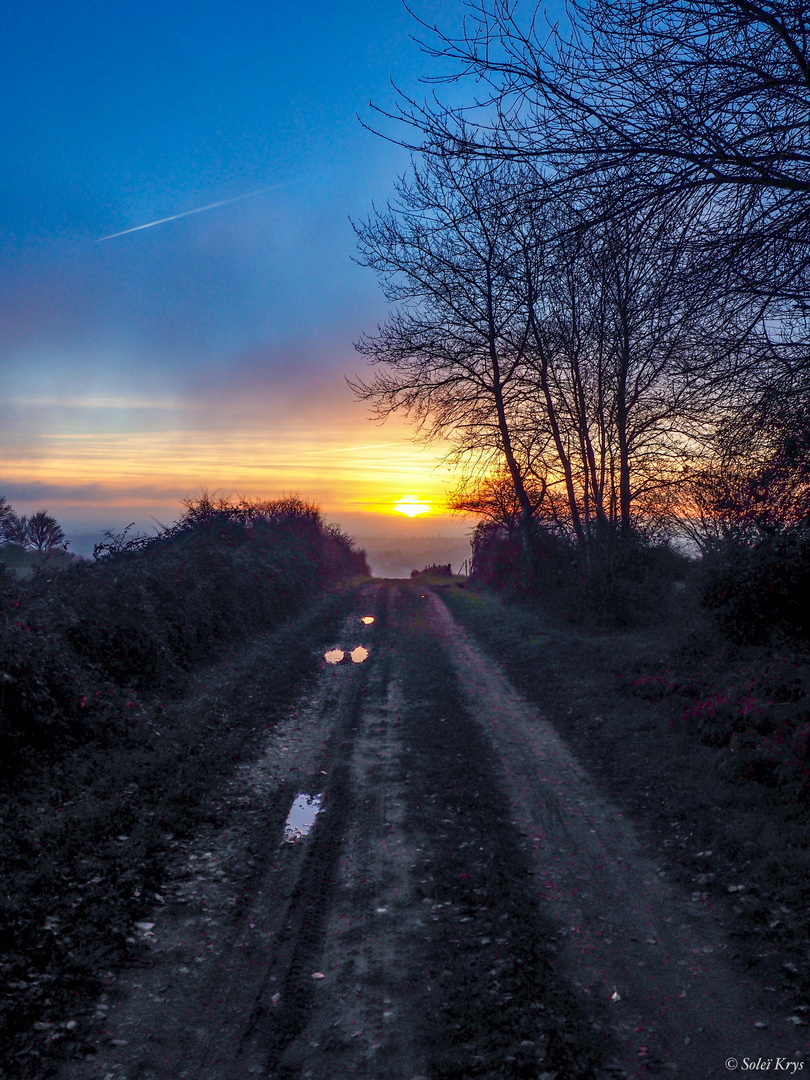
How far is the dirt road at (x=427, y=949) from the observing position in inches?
130

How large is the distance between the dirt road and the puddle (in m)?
0.04

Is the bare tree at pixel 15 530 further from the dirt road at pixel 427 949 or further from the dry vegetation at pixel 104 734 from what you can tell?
the dirt road at pixel 427 949

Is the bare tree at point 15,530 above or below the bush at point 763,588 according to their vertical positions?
above

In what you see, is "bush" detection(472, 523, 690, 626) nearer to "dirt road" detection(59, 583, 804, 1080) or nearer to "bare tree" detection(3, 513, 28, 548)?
"dirt road" detection(59, 583, 804, 1080)

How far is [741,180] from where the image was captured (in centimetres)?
468

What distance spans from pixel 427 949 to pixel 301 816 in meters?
2.45

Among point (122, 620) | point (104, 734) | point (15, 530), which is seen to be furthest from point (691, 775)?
point (15, 530)

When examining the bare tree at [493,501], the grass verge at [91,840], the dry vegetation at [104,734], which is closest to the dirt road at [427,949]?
the grass verge at [91,840]

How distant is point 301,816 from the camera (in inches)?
247

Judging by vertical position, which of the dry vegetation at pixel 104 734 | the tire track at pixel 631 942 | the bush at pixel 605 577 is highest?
the bush at pixel 605 577

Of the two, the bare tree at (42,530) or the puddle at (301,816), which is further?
the bare tree at (42,530)

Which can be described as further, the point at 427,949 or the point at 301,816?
the point at 301,816

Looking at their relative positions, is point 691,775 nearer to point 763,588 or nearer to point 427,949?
point 427,949

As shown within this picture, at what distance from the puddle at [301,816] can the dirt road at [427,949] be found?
4 centimetres
